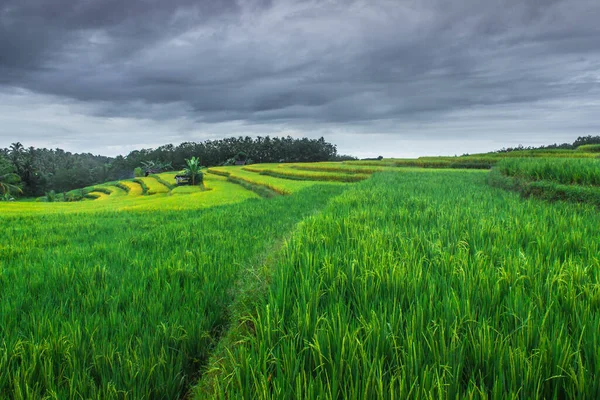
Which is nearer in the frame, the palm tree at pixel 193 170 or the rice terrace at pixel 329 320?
the rice terrace at pixel 329 320

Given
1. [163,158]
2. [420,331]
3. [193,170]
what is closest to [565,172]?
[420,331]

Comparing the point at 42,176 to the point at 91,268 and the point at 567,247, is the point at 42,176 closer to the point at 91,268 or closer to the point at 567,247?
the point at 91,268

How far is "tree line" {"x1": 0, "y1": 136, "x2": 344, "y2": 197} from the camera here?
56812 mm

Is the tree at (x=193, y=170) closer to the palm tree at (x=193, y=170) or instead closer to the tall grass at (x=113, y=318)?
the palm tree at (x=193, y=170)

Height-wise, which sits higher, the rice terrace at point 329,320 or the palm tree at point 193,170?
the palm tree at point 193,170

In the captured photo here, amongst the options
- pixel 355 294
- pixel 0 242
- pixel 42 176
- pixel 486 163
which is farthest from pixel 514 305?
pixel 42 176

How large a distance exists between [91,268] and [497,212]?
5.74 metres

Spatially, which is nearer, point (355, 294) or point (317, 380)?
point (317, 380)

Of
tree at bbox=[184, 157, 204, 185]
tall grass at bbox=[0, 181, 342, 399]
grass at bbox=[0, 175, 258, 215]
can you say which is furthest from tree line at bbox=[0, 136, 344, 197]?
tall grass at bbox=[0, 181, 342, 399]

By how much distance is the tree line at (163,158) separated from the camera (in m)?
56.8

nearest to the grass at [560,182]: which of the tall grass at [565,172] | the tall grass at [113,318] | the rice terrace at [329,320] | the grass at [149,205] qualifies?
the tall grass at [565,172]

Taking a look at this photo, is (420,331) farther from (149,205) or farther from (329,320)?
(149,205)

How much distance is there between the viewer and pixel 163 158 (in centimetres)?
7431

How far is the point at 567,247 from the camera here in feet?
10.6
